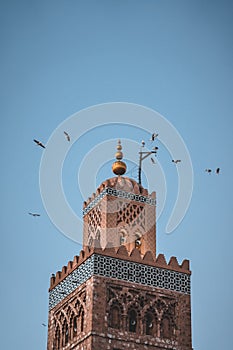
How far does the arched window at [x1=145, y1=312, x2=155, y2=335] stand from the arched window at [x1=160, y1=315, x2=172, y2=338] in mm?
330

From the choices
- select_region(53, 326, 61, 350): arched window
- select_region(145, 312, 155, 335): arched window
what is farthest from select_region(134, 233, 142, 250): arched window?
select_region(53, 326, 61, 350): arched window

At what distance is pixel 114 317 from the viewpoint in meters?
34.2

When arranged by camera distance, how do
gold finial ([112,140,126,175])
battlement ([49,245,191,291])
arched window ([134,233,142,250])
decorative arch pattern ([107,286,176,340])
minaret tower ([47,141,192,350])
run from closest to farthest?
minaret tower ([47,141,192,350])
decorative arch pattern ([107,286,176,340])
battlement ([49,245,191,291])
arched window ([134,233,142,250])
gold finial ([112,140,126,175])

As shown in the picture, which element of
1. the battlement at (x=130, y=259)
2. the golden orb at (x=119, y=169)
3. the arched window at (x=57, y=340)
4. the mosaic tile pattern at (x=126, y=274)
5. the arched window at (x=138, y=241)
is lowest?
the arched window at (x=57, y=340)

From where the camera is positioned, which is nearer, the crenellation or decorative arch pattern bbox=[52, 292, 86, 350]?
decorative arch pattern bbox=[52, 292, 86, 350]

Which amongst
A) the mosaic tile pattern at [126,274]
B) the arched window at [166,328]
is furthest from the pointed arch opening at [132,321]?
the mosaic tile pattern at [126,274]

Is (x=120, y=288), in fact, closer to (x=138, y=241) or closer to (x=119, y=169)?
(x=138, y=241)

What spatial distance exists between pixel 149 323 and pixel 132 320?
0.64 meters

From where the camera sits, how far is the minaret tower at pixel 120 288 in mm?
33969

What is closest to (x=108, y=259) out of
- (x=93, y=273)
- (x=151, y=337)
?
(x=93, y=273)

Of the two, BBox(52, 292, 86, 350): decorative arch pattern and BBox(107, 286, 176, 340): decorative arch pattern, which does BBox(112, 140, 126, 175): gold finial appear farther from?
BBox(52, 292, 86, 350): decorative arch pattern

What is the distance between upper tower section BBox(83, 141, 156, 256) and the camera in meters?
36.6

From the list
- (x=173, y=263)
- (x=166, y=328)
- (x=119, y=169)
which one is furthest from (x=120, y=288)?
(x=119, y=169)

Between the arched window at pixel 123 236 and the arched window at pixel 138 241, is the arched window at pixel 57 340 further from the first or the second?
the arched window at pixel 138 241
